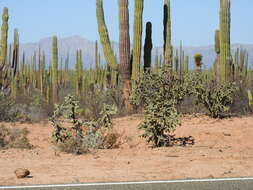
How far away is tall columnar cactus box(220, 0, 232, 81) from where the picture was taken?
16734mm

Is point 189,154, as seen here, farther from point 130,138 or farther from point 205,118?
point 205,118

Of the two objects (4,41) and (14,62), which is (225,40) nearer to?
(4,41)

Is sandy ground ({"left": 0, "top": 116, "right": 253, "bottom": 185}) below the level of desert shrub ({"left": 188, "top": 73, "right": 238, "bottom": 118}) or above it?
below

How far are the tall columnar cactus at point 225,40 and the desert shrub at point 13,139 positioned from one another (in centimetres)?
746

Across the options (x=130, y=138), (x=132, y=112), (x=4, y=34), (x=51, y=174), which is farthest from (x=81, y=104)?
(x=51, y=174)

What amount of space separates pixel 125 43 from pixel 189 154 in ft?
28.9

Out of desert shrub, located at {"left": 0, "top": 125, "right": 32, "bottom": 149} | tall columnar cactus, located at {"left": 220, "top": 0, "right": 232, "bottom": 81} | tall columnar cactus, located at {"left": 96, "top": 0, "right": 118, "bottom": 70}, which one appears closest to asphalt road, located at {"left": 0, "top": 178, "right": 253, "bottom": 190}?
desert shrub, located at {"left": 0, "top": 125, "right": 32, "bottom": 149}

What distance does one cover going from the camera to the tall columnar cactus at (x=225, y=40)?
16.7 metres

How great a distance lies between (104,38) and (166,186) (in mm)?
12554

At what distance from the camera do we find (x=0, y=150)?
34.9 ft

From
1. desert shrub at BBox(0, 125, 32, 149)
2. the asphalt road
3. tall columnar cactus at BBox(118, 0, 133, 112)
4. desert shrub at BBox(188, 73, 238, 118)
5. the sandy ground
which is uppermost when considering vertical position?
tall columnar cactus at BBox(118, 0, 133, 112)

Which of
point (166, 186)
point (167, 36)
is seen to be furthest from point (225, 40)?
point (166, 186)

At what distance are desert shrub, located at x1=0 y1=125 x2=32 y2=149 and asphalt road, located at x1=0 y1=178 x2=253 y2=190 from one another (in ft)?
18.1

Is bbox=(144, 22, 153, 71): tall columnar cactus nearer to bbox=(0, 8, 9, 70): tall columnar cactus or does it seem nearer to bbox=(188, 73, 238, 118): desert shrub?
bbox=(188, 73, 238, 118): desert shrub
